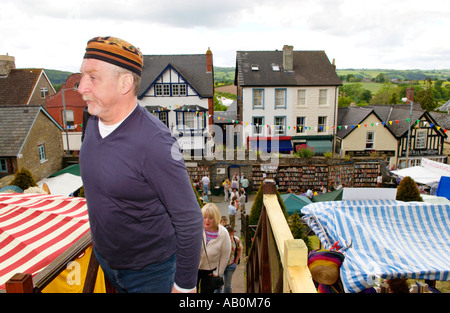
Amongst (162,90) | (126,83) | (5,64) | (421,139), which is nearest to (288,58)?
(162,90)

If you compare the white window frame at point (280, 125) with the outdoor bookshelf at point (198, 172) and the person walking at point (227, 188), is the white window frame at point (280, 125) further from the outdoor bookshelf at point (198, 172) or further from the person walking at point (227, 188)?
the person walking at point (227, 188)

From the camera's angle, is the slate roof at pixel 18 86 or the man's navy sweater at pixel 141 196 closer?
the man's navy sweater at pixel 141 196

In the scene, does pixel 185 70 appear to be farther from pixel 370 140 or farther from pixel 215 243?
pixel 215 243

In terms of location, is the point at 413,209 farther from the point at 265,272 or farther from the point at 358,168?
the point at 358,168

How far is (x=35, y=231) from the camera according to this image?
4570 millimetres

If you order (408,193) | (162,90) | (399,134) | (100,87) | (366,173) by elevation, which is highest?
(162,90)

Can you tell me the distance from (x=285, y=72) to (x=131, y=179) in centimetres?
3083

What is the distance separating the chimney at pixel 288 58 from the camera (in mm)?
30703

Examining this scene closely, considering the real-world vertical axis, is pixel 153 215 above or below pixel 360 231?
above

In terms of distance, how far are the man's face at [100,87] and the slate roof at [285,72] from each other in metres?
28.2

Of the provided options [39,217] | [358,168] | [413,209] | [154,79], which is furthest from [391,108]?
[39,217]

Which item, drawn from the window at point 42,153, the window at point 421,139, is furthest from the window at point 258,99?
the window at point 42,153

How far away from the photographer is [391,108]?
3403 centimetres
